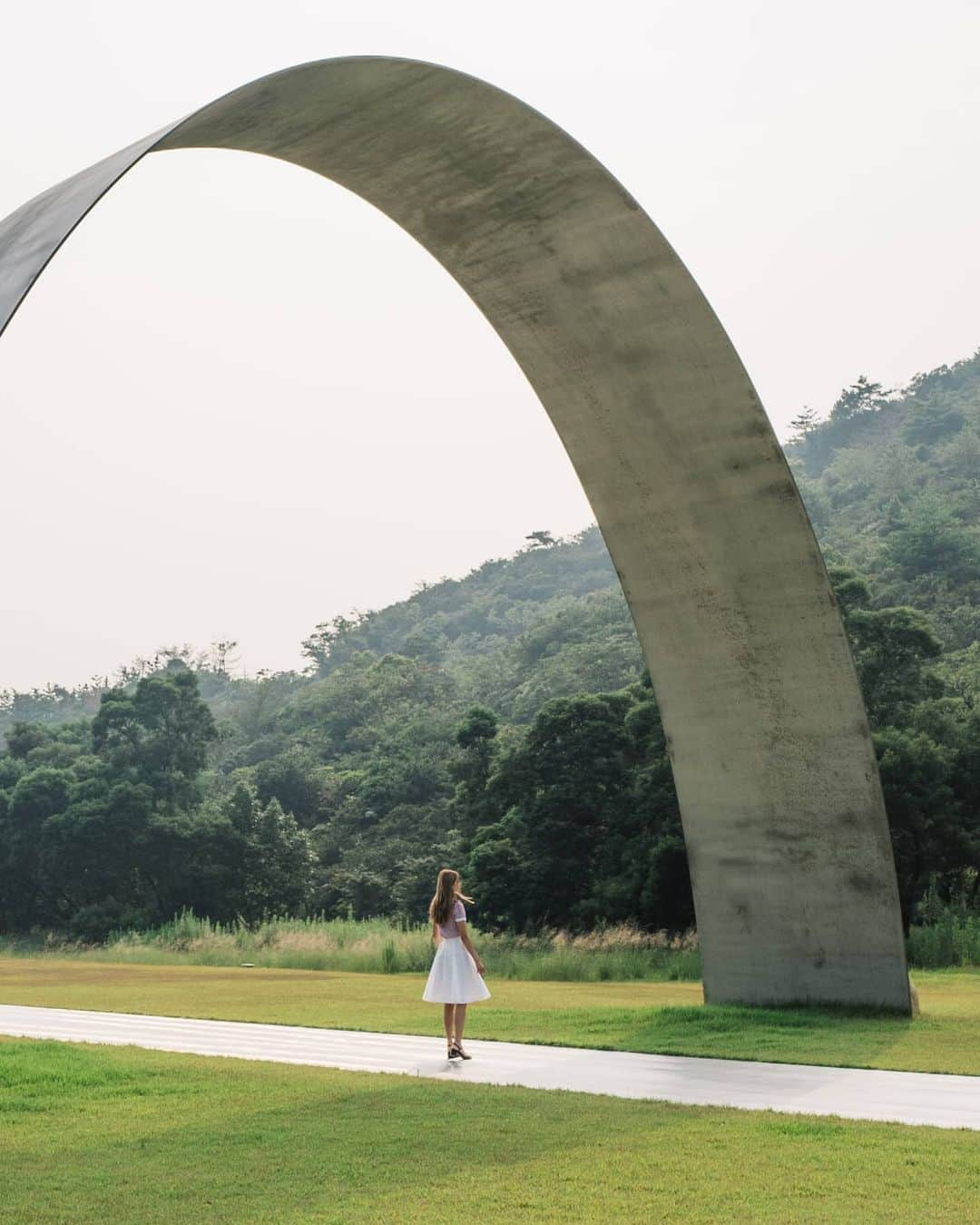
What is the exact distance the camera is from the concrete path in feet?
21.3

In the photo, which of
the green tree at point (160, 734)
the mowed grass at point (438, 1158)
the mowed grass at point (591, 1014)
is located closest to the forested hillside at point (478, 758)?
the green tree at point (160, 734)

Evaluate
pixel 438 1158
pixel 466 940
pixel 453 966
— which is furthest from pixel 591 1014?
pixel 438 1158

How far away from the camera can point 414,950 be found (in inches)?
761

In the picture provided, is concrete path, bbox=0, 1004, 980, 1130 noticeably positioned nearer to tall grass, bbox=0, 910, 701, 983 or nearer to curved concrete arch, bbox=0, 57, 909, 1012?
curved concrete arch, bbox=0, 57, 909, 1012

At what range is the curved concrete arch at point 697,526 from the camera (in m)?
8.73

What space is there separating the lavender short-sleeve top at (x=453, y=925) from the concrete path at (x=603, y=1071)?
69 centimetres

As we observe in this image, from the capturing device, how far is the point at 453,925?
8305 millimetres

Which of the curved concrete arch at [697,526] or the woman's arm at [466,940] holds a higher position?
the curved concrete arch at [697,526]

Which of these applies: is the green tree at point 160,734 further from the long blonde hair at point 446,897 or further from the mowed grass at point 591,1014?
the long blonde hair at point 446,897

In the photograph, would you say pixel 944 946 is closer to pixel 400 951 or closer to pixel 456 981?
pixel 400 951

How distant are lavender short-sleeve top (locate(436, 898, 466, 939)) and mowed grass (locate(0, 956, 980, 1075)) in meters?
1.11

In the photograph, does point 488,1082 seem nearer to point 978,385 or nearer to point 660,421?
point 660,421

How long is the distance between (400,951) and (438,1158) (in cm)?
1416

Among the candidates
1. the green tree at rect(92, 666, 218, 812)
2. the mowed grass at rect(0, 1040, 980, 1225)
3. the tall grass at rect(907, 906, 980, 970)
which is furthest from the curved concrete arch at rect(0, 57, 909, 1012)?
the green tree at rect(92, 666, 218, 812)
